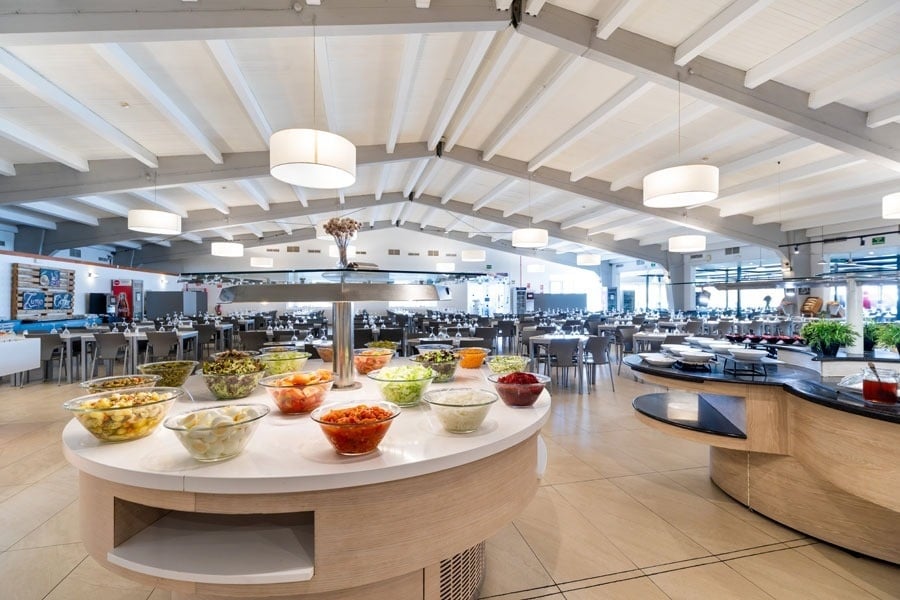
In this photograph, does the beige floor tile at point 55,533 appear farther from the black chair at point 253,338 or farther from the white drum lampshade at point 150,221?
the white drum lampshade at point 150,221

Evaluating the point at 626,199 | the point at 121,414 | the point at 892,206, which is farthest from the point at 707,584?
the point at 626,199

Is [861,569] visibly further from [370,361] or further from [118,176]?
[118,176]

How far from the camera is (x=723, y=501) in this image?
8.68ft

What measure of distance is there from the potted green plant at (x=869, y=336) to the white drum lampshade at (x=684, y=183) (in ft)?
5.64

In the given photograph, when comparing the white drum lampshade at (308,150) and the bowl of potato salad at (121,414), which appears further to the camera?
the white drum lampshade at (308,150)

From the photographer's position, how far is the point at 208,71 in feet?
15.2

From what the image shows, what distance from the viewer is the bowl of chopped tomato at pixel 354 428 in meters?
1.11

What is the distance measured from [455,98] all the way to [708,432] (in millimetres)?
5094

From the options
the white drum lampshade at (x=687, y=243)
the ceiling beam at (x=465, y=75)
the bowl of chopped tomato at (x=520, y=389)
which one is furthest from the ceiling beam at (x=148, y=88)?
the white drum lampshade at (x=687, y=243)

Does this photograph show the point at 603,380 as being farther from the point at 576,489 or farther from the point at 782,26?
the point at 782,26

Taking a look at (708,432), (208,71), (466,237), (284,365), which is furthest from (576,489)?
(466,237)

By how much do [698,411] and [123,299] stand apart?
14.3 m

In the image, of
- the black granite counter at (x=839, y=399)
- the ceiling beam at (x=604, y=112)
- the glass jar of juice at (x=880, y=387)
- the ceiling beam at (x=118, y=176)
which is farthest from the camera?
the ceiling beam at (x=118, y=176)

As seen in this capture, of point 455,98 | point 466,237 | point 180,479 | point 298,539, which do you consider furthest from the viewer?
point 466,237
